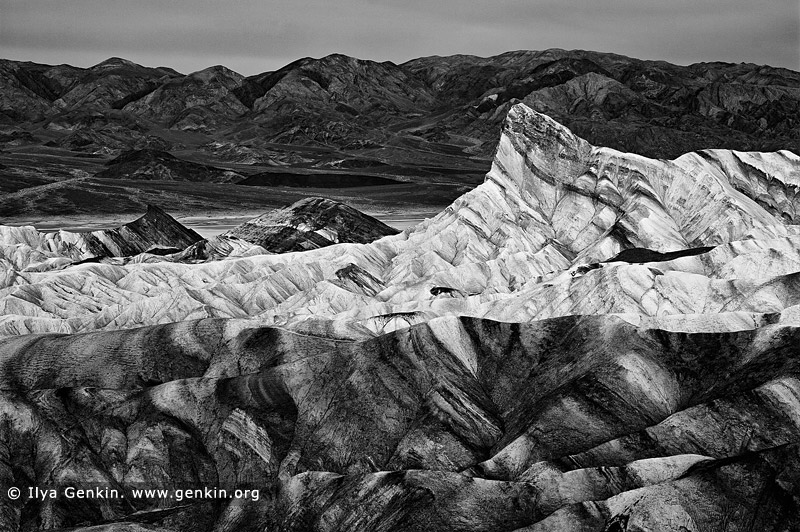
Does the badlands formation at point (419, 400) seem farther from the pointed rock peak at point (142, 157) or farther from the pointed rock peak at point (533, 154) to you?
the pointed rock peak at point (142, 157)

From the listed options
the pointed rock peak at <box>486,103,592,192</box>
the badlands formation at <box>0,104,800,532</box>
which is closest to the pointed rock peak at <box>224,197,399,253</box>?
the pointed rock peak at <box>486,103,592,192</box>

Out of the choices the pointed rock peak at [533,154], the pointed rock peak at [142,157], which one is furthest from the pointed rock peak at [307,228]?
the pointed rock peak at [142,157]

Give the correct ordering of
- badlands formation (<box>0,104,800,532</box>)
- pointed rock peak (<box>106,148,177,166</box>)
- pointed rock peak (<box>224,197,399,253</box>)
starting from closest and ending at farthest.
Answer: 1. badlands formation (<box>0,104,800,532</box>)
2. pointed rock peak (<box>224,197,399,253</box>)
3. pointed rock peak (<box>106,148,177,166</box>)

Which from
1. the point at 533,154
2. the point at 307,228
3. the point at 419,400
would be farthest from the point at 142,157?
the point at 419,400

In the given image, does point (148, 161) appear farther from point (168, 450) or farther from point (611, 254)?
point (168, 450)

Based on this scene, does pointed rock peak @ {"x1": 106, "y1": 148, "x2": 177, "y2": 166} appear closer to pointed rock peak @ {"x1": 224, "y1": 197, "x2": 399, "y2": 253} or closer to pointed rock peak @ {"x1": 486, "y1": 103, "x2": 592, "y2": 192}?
pointed rock peak @ {"x1": 224, "y1": 197, "x2": 399, "y2": 253}

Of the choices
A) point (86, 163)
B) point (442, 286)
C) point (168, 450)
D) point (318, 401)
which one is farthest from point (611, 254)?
point (86, 163)

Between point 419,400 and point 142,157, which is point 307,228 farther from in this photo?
point 142,157

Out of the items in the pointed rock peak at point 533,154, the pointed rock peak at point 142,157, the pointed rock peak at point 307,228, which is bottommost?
the pointed rock peak at point 142,157
